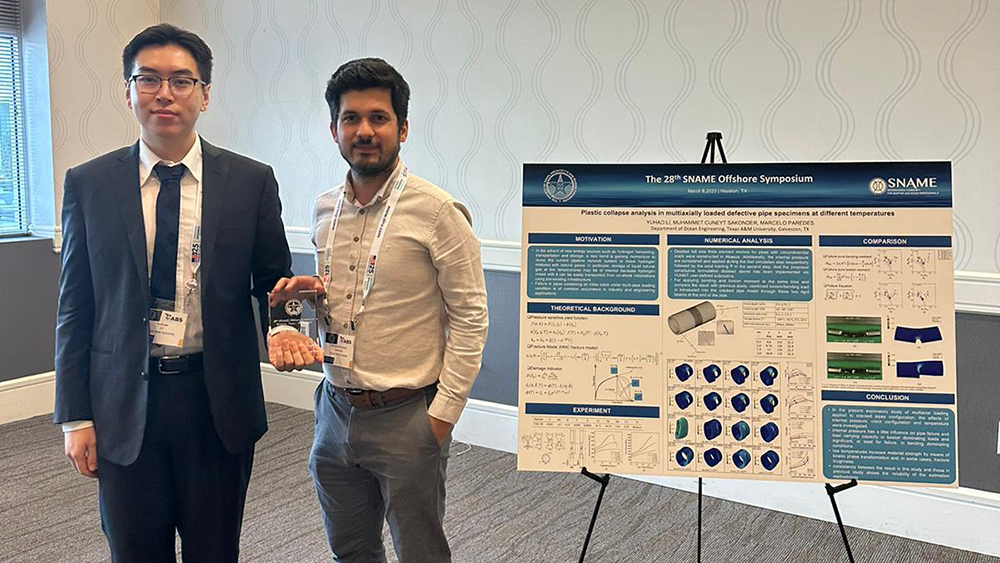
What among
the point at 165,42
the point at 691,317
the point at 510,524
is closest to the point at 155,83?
the point at 165,42

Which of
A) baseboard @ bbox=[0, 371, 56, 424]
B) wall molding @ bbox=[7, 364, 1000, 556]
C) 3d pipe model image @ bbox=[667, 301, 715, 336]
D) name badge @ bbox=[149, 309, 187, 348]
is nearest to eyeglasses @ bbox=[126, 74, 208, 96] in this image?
name badge @ bbox=[149, 309, 187, 348]

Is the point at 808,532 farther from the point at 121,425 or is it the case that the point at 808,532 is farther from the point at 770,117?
the point at 121,425

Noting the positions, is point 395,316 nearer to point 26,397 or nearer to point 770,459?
point 770,459

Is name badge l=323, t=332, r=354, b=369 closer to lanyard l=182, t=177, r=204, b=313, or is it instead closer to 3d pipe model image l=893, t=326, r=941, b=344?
lanyard l=182, t=177, r=204, b=313

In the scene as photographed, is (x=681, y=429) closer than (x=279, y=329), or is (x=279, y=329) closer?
(x=279, y=329)

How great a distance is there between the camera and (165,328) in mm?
1693

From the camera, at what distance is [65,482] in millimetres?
3377

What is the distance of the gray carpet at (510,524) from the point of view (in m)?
2.80

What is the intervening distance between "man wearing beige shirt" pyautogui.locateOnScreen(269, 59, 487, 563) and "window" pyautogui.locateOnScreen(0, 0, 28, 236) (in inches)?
132

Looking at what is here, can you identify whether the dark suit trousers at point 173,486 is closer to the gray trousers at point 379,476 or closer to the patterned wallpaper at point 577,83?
the gray trousers at point 379,476

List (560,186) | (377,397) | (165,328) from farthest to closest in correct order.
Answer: (560,186) < (377,397) < (165,328)

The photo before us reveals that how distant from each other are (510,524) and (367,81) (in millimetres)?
1896

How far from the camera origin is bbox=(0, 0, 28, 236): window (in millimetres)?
4227

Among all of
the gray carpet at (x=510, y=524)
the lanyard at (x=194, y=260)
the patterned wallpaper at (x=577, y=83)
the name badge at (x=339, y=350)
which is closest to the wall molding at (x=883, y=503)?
the gray carpet at (x=510, y=524)
